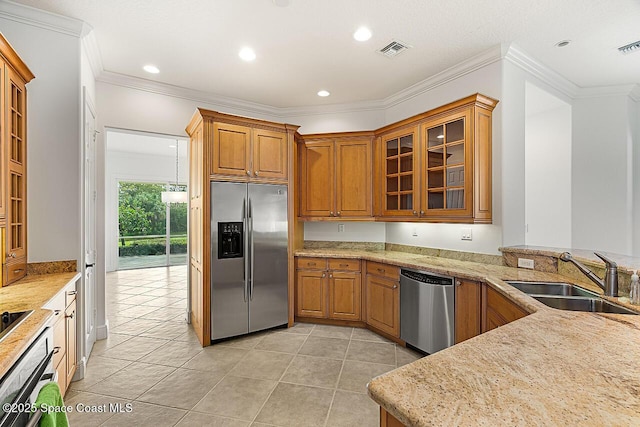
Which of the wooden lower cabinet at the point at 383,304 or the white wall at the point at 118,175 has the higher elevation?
the white wall at the point at 118,175

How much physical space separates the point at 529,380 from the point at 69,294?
111 inches

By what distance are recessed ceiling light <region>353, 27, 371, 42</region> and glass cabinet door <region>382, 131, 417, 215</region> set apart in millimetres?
1122

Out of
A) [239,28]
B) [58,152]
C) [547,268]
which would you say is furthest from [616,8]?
[58,152]

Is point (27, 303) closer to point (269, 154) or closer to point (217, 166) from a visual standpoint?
point (217, 166)

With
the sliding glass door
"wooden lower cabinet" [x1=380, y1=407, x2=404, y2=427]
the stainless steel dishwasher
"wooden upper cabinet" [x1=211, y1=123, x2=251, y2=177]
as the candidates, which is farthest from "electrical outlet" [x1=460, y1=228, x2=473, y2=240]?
the sliding glass door

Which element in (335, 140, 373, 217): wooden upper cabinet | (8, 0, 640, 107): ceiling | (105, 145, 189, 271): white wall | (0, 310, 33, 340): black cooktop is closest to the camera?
(0, 310, 33, 340): black cooktop

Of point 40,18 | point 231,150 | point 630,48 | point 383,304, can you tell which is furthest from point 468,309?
point 40,18

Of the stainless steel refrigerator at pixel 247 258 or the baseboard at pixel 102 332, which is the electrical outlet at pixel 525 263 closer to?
the stainless steel refrigerator at pixel 247 258

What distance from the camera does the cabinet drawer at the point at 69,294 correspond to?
7.27 feet

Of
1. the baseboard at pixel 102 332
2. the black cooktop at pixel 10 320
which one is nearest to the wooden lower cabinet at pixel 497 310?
the black cooktop at pixel 10 320

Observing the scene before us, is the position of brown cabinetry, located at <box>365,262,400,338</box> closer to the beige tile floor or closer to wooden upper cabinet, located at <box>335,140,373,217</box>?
the beige tile floor

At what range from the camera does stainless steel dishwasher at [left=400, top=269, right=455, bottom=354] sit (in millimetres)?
2824

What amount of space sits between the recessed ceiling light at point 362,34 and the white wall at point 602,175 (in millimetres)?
2985

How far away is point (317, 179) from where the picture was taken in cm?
425
